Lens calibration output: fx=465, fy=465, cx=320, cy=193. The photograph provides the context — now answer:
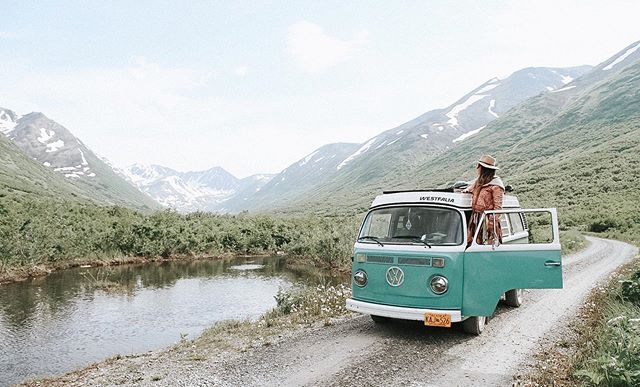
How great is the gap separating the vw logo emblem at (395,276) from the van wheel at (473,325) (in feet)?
5.68

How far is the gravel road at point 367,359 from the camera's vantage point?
752 centimetres

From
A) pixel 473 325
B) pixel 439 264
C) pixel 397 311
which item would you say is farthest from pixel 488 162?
pixel 397 311

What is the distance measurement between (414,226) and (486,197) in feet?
5.35

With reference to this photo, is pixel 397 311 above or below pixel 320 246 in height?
above

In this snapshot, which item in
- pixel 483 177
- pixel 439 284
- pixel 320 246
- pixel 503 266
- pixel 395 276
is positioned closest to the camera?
pixel 439 284

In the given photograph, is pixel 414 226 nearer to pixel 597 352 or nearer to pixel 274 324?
pixel 597 352

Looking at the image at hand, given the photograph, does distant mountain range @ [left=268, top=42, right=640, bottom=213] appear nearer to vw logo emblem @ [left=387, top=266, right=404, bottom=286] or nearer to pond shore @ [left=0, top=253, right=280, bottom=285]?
pond shore @ [left=0, top=253, right=280, bottom=285]

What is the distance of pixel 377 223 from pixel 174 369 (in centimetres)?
494

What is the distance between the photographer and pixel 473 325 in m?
9.39

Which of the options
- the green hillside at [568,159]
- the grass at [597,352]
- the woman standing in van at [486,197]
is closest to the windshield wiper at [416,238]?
the woman standing in van at [486,197]

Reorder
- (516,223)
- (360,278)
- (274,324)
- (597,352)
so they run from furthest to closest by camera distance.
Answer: (516,223), (274,324), (360,278), (597,352)

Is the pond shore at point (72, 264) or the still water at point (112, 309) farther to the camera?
the pond shore at point (72, 264)

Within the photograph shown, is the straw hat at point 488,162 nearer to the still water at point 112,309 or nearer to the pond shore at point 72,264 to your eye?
the still water at point 112,309

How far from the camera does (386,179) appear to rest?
17600 centimetres
